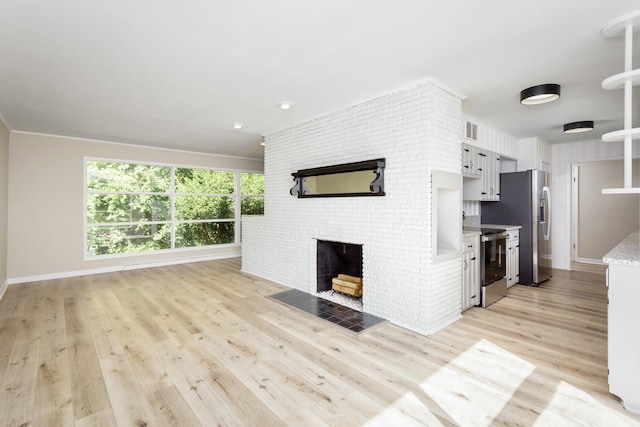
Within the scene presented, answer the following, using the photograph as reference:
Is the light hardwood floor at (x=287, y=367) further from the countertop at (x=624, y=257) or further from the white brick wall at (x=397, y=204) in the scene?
the countertop at (x=624, y=257)

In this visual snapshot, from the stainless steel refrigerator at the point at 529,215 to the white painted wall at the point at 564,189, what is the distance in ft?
3.52

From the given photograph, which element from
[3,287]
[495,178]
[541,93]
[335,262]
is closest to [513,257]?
[495,178]

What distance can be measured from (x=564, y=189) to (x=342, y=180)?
484 cm

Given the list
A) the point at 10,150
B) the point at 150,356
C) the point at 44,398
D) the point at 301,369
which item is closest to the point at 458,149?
the point at 301,369

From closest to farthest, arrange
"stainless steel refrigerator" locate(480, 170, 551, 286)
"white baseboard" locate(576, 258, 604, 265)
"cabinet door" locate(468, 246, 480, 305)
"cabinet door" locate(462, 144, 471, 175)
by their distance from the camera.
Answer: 1. "cabinet door" locate(468, 246, 480, 305)
2. "cabinet door" locate(462, 144, 471, 175)
3. "stainless steel refrigerator" locate(480, 170, 551, 286)
4. "white baseboard" locate(576, 258, 604, 265)

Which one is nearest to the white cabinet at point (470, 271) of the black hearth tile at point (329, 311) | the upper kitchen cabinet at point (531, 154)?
the black hearth tile at point (329, 311)

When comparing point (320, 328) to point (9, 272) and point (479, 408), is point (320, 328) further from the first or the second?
point (9, 272)

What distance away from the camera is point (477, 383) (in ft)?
7.30

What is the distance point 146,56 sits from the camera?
2.61 m

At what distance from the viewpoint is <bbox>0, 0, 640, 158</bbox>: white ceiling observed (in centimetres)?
198

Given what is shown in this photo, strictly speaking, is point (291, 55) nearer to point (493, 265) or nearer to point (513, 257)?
point (493, 265)

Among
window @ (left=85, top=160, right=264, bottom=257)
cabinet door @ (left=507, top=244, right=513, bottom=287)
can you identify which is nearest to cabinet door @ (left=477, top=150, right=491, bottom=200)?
cabinet door @ (left=507, top=244, right=513, bottom=287)

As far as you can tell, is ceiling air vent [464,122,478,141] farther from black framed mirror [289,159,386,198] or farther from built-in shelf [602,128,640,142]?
built-in shelf [602,128,640,142]

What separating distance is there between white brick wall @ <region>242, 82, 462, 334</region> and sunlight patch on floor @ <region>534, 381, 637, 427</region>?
1.17 meters
